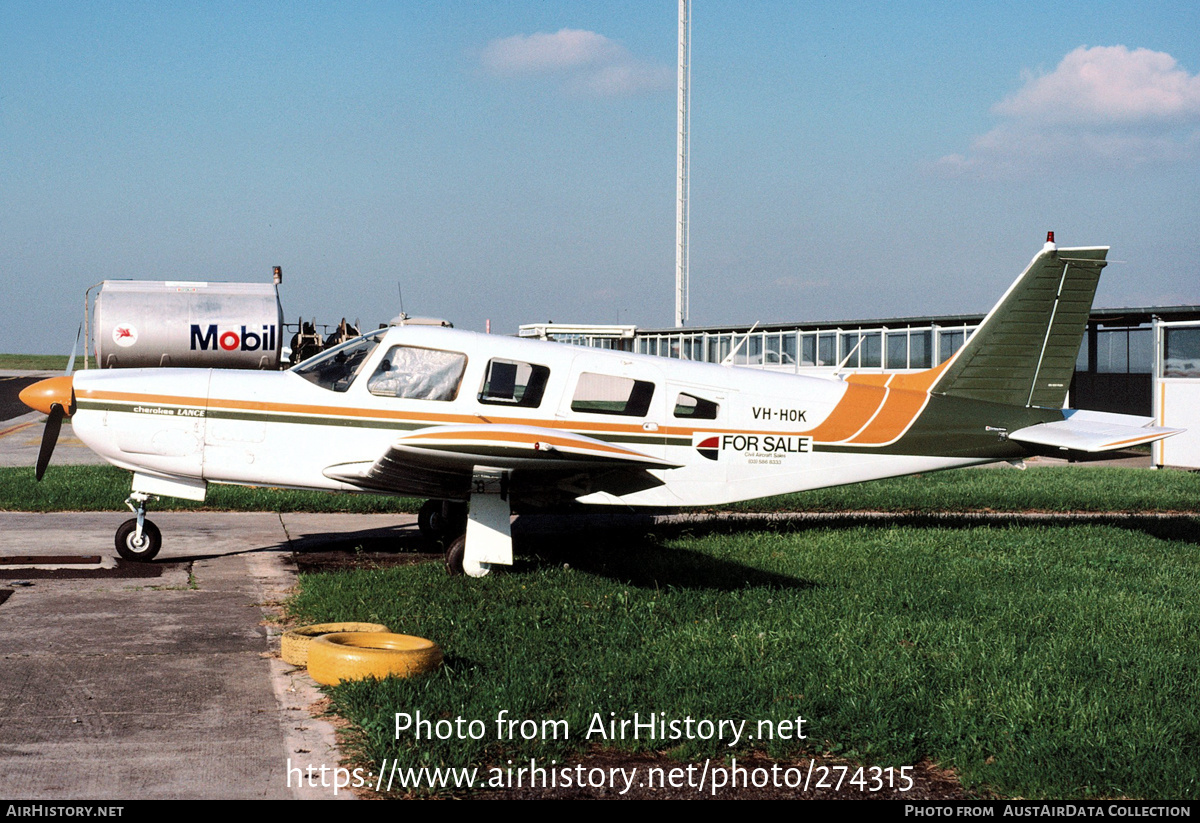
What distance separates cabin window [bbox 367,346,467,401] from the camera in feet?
31.5

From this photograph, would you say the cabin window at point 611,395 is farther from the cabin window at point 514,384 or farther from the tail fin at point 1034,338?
the tail fin at point 1034,338

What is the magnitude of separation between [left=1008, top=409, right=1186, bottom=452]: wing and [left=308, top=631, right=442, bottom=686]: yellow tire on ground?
7137 mm

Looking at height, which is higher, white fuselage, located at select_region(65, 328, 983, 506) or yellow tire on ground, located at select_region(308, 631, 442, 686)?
white fuselage, located at select_region(65, 328, 983, 506)

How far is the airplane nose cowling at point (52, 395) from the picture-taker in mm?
9547

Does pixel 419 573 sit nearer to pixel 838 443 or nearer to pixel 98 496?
pixel 838 443

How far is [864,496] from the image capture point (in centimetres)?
1527

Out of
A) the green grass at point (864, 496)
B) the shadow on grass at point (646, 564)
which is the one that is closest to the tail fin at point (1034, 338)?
the shadow on grass at point (646, 564)

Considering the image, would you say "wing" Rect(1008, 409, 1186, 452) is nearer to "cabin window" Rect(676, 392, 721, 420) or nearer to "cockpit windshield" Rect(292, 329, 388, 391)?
"cabin window" Rect(676, 392, 721, 420)

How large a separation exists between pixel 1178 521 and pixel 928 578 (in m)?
6.19

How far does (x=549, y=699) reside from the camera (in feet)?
19.0

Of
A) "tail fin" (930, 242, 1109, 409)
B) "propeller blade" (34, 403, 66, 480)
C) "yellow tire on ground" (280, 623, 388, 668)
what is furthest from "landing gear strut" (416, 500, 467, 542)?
"tail fin" (930, 242, 1109, 409)

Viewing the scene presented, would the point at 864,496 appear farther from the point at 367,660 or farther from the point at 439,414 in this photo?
the point at 367,660

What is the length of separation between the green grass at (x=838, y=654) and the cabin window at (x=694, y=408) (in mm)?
1415
